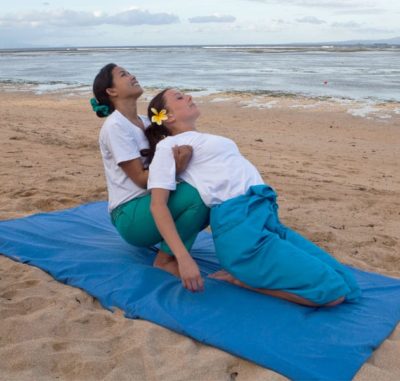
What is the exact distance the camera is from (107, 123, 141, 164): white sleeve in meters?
3.41

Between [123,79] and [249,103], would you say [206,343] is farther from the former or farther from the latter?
[249,103]

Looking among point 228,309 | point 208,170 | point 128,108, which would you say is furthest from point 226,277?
point 128,108

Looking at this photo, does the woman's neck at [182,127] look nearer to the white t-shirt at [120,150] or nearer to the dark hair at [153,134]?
the dark hair at [153,134]

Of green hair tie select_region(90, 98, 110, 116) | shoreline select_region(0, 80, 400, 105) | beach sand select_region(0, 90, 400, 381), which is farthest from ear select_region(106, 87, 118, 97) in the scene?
shoreline select_region(0, 80, 400, 105)

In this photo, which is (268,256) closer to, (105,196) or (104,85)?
(104,85)

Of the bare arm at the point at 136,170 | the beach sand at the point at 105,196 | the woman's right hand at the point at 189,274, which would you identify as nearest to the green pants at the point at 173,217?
the bare arm at the point at 136,170

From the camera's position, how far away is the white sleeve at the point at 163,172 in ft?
10.3

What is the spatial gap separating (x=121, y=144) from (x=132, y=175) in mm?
203

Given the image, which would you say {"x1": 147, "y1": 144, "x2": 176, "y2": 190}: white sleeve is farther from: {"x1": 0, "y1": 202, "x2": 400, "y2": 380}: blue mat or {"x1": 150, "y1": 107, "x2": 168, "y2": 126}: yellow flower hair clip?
{"x1": 0, "y1": 202, "x2": 400, "y2": 380}: blue mat

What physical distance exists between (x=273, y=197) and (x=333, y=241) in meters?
1.33

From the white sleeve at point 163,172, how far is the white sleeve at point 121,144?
0.95 feet

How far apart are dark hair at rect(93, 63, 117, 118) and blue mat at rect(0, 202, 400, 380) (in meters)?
1.03

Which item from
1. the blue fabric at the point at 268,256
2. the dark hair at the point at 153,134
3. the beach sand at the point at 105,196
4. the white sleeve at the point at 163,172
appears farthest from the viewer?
the dark hair at the point at 153,134

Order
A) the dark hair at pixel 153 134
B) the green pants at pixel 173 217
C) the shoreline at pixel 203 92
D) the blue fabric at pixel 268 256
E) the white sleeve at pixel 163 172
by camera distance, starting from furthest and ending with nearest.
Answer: the shoreline at pixel 203 92, the dark hair at pixel 153 134, the green pants at pixel 173 217, the white sleeve at pixel 163 172, the blue fabric at pixel 268 256
